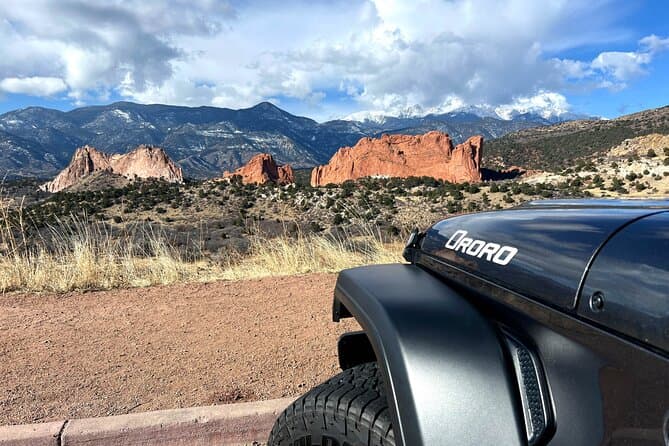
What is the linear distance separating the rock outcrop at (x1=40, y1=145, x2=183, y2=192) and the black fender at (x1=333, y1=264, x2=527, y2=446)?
72728mm

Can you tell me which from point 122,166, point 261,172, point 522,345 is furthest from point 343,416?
point 122,166

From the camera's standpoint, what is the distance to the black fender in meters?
1.21

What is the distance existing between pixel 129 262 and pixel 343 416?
563 cm

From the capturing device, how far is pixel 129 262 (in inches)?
257

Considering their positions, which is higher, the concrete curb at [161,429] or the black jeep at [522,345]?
the black jeep at [522,345]

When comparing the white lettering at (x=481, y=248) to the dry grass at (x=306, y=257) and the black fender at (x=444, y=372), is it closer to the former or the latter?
the black fender at (x=444, y=372)

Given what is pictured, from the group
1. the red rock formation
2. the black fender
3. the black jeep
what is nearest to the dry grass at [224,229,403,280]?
the black jeep

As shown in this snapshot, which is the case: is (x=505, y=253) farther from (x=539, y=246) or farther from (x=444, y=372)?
(x=444, y=372)

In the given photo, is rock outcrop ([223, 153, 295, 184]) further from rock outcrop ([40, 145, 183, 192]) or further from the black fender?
the black fender

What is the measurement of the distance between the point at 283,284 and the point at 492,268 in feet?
15.2

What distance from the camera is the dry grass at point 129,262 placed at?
19.4ft

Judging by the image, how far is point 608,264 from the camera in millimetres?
1135

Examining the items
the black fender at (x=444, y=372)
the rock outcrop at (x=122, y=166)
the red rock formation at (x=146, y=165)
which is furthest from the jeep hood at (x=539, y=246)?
the red rock formation at (x=146, y=165)

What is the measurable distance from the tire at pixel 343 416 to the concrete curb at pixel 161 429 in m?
1.10
